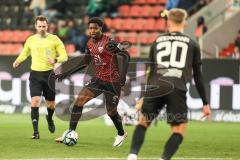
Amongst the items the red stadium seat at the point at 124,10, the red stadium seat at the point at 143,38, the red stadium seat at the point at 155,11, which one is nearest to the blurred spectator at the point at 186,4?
the red stadium seat at the point at 155,11

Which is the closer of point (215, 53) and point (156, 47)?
point (156, 47)

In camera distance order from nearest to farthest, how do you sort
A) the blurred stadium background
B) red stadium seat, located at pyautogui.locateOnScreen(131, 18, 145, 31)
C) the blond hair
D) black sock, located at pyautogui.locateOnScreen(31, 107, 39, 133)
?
the blond hair, black sock, located at pyautogui.locateOnScreen(31, 107, 39, 133), the blurred stadium background, red stadium seat, located at pyautogui.locateOnScreen(131, 18, 145, 31)

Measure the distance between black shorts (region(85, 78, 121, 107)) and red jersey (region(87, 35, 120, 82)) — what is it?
0.07m

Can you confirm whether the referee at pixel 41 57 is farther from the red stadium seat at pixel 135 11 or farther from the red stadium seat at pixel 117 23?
the red stadium seat at pixel 135 11

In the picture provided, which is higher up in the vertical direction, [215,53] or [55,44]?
[55,44]

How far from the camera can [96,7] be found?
28.1m

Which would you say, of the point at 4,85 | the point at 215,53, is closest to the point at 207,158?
the point at 4,85

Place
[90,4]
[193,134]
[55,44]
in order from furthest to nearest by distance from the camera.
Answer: [90,4] < [193,134] < [55,44]

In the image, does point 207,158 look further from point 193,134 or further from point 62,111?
point 62,111

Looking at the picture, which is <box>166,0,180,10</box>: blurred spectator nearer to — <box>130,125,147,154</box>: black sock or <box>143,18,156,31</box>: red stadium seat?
<box>143,18,156,31</box>: red stadium seat

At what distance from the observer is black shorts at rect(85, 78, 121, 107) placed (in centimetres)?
1334

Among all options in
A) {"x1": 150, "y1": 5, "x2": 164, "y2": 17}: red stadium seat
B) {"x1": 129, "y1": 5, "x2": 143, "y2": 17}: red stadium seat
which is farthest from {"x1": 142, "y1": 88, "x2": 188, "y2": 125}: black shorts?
{"x1": 129, "y1": 5, "x2": 143, "y2": 17}: red stadium seat

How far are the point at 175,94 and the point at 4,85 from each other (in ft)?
45.2

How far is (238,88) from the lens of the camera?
20547mm
